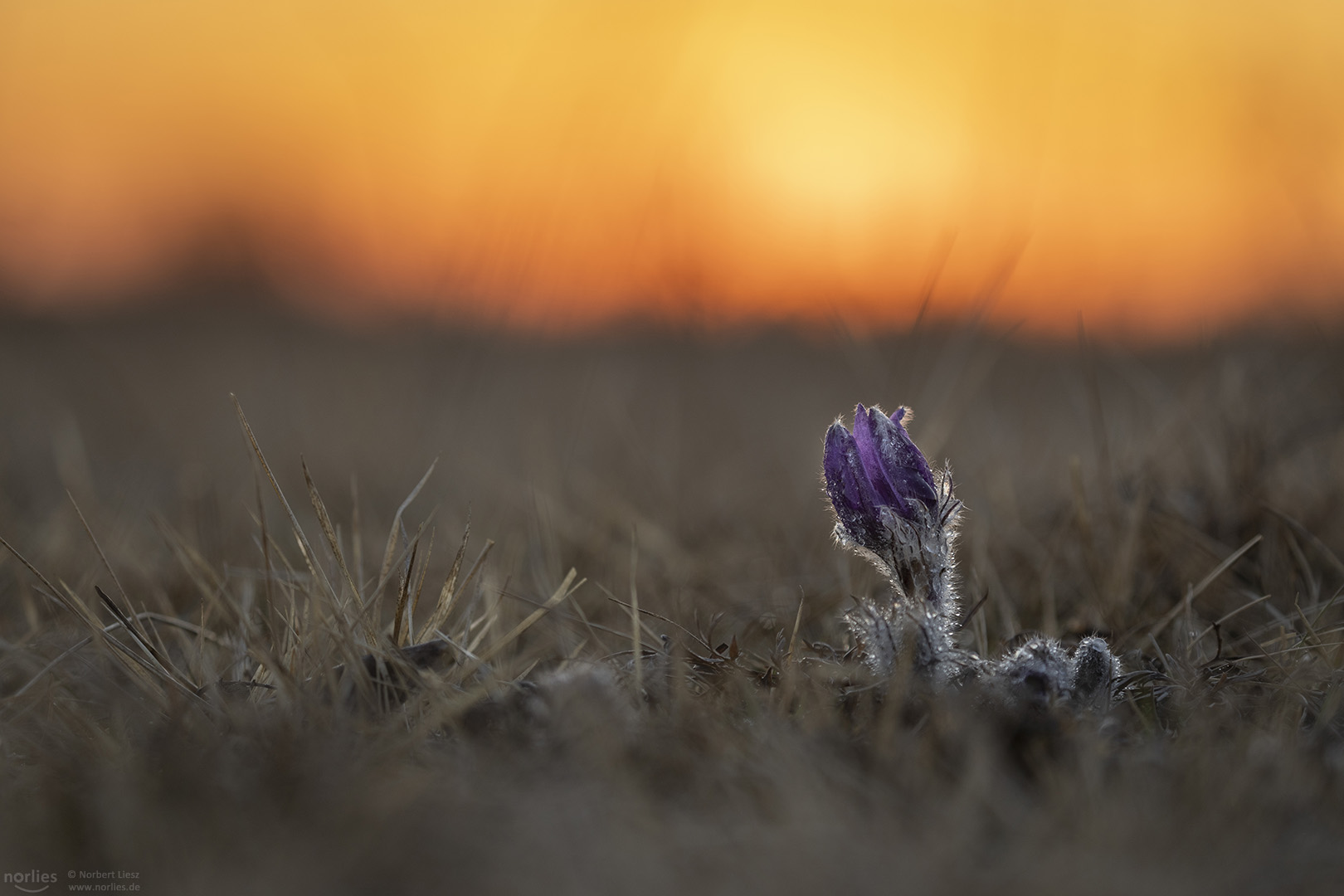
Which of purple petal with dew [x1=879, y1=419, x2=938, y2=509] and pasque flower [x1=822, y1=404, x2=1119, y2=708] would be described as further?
purple petal with dew [x1=879, y1=419, x2=938, y2=509]

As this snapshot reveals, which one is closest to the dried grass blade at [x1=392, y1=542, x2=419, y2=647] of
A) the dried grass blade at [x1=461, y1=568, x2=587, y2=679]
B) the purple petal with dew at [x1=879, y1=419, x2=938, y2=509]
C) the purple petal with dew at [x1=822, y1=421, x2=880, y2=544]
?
the dried grass blade at [x1=461, y1=568, x2=587, y2=679]

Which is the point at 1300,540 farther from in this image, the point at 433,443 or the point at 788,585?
the point at 433,443

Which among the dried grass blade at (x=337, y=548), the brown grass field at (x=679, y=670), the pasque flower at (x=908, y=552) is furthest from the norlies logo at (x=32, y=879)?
the pasque flower at (x=908, y=552)

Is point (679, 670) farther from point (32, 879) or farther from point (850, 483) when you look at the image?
point (32, 879)

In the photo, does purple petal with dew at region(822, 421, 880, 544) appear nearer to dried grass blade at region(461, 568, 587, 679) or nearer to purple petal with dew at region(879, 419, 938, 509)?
purple petal with dew at region(879, 419, 938, 509)

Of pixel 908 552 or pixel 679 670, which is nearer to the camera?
pixel 679 670

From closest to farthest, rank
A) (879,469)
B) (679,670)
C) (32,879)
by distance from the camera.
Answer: (32,879), (679,670), (879,469)

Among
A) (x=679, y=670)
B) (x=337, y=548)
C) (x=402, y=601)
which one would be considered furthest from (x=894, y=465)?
(x=337, y=548)
